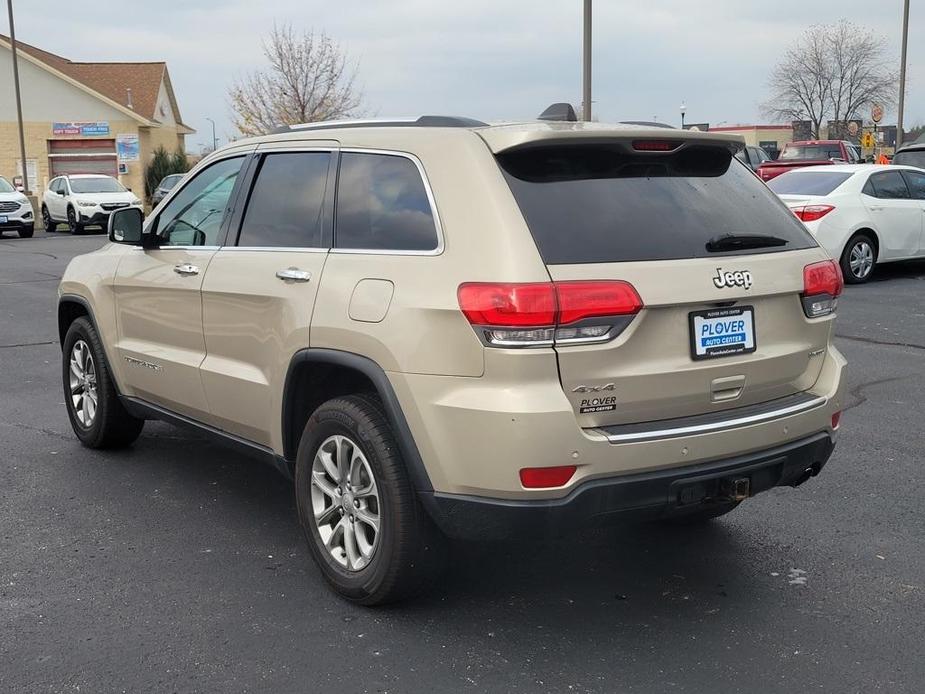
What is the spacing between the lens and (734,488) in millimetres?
3873

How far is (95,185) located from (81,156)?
1675 centimetres

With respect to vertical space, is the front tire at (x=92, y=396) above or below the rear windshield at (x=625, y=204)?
below

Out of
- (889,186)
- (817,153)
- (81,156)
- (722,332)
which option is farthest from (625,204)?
(81,156)

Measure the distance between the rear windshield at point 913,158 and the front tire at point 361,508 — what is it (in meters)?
18.4

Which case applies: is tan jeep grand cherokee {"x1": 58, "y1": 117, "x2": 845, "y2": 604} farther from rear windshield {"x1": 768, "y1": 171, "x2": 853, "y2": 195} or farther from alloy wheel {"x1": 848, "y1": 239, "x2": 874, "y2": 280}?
rear windshield {"x1": 768, "y1": 171, "x2": 853, "y2": 195}

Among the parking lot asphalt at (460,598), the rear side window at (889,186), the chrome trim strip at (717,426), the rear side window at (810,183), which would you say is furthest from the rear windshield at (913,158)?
the chrome trim strip at (717,426)

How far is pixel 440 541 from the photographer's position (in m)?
3.94

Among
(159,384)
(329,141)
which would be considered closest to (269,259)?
(329,141)

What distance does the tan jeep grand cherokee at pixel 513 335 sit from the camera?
3545 mm

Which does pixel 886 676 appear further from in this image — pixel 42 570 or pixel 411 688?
pixel 42 570

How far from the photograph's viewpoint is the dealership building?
46219 millimetres

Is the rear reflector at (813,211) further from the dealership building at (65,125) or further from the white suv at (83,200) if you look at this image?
the dealership building at (65,125)

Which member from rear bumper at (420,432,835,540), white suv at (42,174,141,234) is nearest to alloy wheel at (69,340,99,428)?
rear bumper at (420,432,835,540)

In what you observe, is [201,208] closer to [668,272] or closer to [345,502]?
[345,502]
